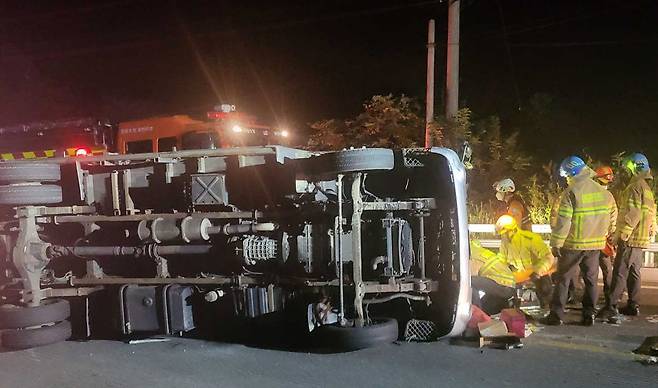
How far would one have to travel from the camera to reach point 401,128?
46.1 feet

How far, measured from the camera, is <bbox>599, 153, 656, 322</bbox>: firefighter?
6.43 m

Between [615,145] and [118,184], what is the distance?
17.5 meters

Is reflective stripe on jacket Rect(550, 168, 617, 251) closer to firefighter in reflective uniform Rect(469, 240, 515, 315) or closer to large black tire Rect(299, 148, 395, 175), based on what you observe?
firefighter in reflective uniform Rect(469, 240, 515, 315)

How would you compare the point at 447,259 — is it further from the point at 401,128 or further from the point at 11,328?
the point at 401,128

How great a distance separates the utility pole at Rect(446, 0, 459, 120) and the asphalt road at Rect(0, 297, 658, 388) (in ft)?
24.3

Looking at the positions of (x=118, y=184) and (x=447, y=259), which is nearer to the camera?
(x=447, y=259)

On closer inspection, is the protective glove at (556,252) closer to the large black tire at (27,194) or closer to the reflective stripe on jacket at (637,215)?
the reflective stripe on jacket at (637,215)

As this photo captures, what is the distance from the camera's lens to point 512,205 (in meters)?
7.09

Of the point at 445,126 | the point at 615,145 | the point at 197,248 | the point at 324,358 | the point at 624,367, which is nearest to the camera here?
the point at 624,367

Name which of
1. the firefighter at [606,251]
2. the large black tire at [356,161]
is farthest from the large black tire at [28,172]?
the firefighter at [606,251]

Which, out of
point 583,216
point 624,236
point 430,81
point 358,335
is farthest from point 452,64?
point 358,335

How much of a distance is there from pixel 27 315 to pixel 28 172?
1.21m

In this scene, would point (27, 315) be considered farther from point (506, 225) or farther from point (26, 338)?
point (506, 225)

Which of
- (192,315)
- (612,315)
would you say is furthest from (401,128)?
(192,315)
